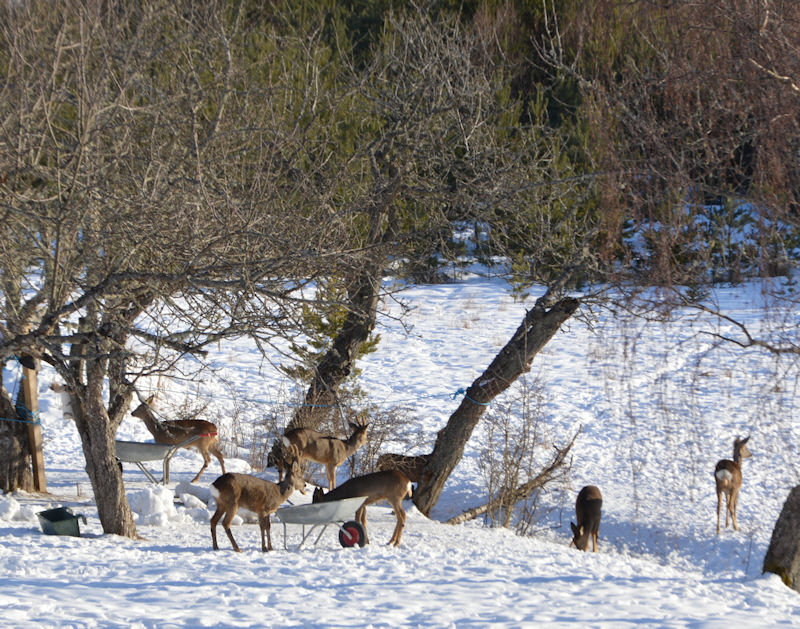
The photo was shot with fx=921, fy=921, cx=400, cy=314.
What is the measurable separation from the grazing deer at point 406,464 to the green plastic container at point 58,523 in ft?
14.9

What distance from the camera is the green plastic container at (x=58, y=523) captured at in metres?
8.34

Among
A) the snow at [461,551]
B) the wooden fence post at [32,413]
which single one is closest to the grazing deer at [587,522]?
the snow at [461,551]

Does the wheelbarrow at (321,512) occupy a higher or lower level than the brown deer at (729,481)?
lower

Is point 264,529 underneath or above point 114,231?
underneath

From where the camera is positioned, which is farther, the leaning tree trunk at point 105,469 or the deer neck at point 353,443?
the deer neck at point 353,443

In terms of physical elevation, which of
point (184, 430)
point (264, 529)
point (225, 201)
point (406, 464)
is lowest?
point (264, 529)

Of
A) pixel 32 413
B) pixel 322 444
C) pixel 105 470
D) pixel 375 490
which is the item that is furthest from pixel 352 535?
pixel 32 413

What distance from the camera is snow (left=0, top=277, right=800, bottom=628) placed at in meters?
6.16

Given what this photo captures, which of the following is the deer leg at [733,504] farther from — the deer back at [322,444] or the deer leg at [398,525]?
the deer leg at [398,525]

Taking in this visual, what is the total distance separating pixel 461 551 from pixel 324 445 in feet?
8.54

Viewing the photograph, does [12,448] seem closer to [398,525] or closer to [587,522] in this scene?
[398,525]

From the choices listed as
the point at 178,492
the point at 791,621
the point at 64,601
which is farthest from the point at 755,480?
the point at 64,601

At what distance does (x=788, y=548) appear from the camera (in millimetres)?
8844

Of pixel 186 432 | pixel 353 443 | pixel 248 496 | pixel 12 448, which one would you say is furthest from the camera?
pixel 186 432
